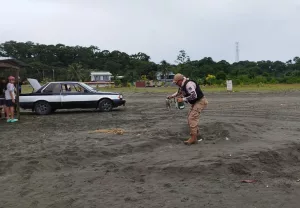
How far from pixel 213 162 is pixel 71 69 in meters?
84.7

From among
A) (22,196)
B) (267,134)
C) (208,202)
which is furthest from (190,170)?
(267,134)

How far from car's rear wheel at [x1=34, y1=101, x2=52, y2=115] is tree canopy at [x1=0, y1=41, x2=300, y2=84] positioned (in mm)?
60645

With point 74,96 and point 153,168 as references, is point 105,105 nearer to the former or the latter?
point 74,96

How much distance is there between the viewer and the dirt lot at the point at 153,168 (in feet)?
17.7

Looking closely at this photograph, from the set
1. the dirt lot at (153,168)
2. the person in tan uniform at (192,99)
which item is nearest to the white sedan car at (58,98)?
the dirt lot at (153,168)

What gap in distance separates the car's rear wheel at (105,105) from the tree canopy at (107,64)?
5994 cm

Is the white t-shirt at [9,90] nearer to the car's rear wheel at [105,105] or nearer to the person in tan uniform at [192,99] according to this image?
the car's rear wheel at [105,105]

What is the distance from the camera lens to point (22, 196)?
5.70 meters

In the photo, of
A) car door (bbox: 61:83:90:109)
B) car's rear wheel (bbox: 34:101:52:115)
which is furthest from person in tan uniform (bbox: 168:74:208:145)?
car's rear wheel (bbox: 34:101:52:115)

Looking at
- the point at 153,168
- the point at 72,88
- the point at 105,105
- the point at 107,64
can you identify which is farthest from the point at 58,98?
the point at 107,64

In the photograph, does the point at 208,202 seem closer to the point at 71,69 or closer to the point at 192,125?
the point at 192,125

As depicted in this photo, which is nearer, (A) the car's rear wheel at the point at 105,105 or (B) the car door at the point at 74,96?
(B) the car door at the point at 74,96

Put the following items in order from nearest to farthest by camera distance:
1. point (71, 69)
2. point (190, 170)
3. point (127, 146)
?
point (190, 170), point (127, 146), point (71, 69)

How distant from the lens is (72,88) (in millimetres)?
17453
